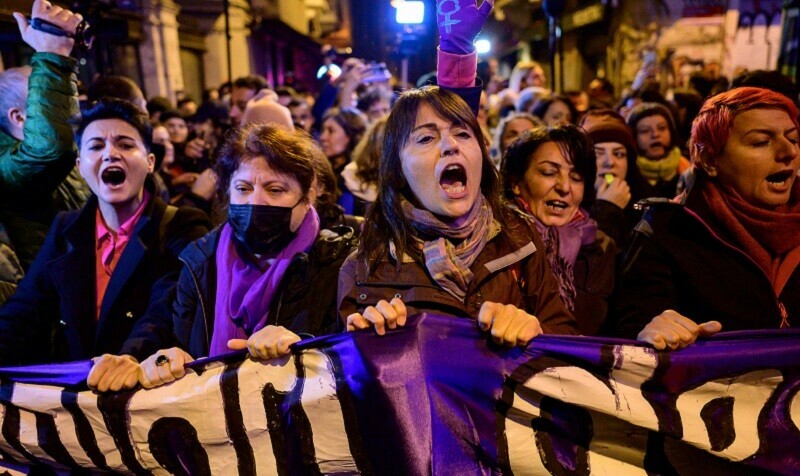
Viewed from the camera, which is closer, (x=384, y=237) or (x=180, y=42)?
(x=384, y=237)

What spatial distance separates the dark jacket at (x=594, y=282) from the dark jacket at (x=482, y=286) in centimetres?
47

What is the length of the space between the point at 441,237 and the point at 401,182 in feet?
0.94

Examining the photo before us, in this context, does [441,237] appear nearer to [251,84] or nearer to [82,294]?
[82,294]

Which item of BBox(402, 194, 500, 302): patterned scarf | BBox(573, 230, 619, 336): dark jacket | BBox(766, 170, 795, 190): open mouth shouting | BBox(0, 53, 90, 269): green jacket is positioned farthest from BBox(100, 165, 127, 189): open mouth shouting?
BBox(766, 170, 795, 190): open mouth shouting

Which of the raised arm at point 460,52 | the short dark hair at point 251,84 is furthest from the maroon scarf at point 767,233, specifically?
the short dark hair at point 251,84

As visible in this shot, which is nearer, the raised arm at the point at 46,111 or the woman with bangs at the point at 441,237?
the woman with bangs at the point at 441,237

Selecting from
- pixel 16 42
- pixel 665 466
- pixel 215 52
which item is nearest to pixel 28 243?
pixel 665 466

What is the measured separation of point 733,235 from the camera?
223 centimetres

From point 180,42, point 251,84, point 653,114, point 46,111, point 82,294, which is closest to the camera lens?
point 82,294

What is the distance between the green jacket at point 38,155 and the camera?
2.98 meters

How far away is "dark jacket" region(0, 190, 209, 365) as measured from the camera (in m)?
2.68

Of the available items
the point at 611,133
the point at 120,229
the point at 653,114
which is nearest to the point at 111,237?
the point at 120,229

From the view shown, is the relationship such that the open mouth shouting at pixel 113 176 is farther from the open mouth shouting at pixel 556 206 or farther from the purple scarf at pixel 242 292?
the open mouth shouting at pixel 556 206

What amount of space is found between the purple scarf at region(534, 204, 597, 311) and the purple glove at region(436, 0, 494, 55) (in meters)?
0.87
